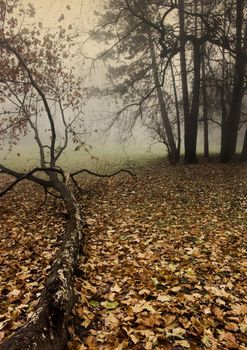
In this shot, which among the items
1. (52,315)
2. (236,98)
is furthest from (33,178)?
(236,98)

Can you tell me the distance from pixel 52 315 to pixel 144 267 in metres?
2.31

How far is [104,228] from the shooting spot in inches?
306

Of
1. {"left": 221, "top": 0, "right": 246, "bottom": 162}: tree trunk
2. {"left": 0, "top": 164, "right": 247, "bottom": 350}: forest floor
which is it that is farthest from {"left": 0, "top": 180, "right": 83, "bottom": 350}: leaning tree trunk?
{"left": 221, "top": 0, "right": 246, "bottom": 162}: tree trunk

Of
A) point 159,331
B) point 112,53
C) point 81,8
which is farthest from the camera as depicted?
point 112,53

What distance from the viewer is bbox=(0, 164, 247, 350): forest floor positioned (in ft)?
13.2

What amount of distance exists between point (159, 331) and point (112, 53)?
20511mm

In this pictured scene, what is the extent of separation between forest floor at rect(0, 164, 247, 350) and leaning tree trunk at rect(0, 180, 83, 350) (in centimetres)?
29

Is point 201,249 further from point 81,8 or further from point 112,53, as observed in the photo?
point 112,53

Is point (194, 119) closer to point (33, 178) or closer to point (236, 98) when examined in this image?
point (236, 98)

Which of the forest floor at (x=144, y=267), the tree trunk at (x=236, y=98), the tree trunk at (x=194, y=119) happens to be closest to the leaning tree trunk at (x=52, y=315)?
the forest floor at (x=144, y=267)

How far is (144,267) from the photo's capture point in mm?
5680

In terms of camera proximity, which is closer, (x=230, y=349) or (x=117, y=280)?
(x=230, y=349)

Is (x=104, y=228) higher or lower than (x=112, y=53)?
lower

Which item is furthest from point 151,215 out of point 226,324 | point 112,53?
point 112,53
